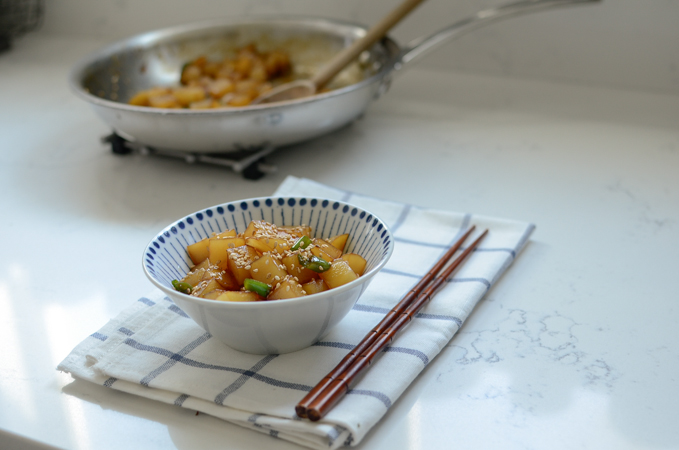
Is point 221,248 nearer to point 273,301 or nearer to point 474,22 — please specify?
point 273,301

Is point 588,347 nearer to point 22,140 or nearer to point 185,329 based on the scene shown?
point 185,329

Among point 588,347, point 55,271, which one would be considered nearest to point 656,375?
point 588,347

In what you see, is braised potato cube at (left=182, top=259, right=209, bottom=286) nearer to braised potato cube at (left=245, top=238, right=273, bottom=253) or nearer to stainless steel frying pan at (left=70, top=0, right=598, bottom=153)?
braised potato cube at (left=245, top=238, right=273, bottom=253)

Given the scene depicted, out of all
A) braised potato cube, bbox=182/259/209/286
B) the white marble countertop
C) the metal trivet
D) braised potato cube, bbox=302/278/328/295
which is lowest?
the white marble countertop

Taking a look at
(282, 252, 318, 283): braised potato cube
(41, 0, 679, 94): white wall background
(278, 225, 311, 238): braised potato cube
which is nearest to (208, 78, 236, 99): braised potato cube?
(41, 0, 679, 94): white wall background

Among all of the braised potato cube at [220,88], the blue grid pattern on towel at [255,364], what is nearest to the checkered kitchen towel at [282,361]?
the blue grid pattern on towel at [255,364]

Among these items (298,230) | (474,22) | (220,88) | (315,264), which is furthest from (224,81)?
(315,264)
